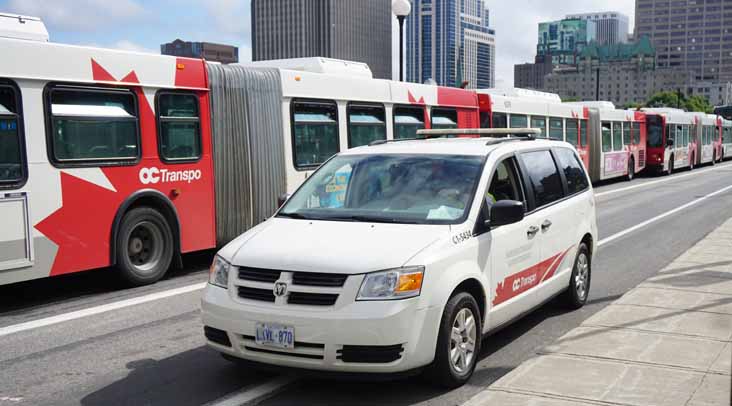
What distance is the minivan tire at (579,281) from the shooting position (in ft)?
25.9

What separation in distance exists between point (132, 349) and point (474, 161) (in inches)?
131

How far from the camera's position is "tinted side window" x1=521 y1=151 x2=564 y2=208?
6966mm

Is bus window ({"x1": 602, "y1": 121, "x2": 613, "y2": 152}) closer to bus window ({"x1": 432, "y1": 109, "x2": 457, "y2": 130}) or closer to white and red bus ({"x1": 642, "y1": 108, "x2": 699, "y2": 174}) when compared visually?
white and red bus ({"x1": 642, "y1": 108, "x2": 699, "y2": 174})

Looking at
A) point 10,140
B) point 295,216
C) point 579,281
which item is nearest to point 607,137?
point 579,281

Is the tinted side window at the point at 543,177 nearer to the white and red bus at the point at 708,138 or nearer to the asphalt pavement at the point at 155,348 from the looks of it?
the asphalt pavement at the point at 155,348

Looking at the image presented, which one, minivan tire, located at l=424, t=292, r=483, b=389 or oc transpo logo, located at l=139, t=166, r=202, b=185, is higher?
oc transpo logo, located at l=139, t=166, r=202, b=185

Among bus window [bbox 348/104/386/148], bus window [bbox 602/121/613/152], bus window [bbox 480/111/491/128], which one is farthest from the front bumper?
bus window [bbox 602/121/613/152]

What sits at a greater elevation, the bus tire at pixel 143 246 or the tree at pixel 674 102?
the tree at pixel 674 102

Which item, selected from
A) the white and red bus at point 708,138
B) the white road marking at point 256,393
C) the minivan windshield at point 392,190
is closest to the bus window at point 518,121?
the minivan windshield at point 392,190

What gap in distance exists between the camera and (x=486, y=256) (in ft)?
19.0

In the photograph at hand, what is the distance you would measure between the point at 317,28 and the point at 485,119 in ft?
383

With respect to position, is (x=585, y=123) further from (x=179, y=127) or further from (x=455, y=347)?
(x=455, y=347)

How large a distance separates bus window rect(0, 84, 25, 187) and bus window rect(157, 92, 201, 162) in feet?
6.49

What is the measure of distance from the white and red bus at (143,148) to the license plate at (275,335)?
14.3 ft
